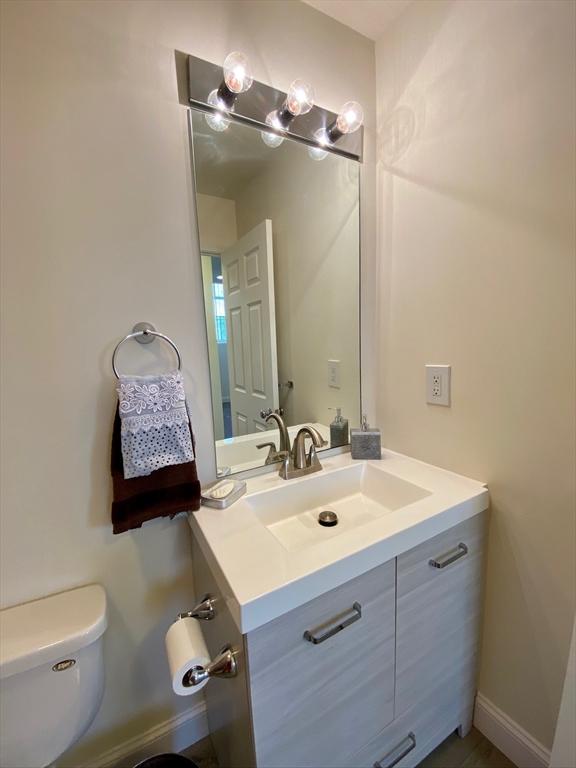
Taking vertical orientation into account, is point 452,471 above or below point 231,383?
below

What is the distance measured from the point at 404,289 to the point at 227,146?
0.78 meters

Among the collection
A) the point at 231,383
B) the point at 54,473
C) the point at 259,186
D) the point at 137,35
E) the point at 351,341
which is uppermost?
the point at 137,35

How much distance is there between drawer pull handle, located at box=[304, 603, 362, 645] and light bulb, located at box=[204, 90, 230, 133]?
4.52ft

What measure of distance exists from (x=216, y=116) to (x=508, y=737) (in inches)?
85.7

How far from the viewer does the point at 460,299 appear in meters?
1.08

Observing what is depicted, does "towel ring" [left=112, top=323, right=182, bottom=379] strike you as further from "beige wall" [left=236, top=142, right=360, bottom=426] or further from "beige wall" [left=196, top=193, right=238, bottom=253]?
"beige wall" [left=236, top=142, right=360, bottom=426]

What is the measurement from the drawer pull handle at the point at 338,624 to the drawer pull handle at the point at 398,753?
54cm

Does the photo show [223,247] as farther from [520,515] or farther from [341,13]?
[520,515]

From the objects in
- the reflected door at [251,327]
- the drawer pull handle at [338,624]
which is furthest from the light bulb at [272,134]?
the drawer pull handle at [338,624]

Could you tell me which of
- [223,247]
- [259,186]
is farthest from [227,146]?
[223,247]

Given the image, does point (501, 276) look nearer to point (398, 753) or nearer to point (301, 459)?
point (301, 459)

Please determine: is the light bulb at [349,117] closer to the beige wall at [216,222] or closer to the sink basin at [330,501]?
the beige wall at [216,222]

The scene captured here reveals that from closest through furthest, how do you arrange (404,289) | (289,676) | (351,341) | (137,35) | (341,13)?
(289,676) < (137,35) < (341,13) < (404,289) < (351,341)

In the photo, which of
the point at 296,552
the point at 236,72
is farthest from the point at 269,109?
the point at 296,552
